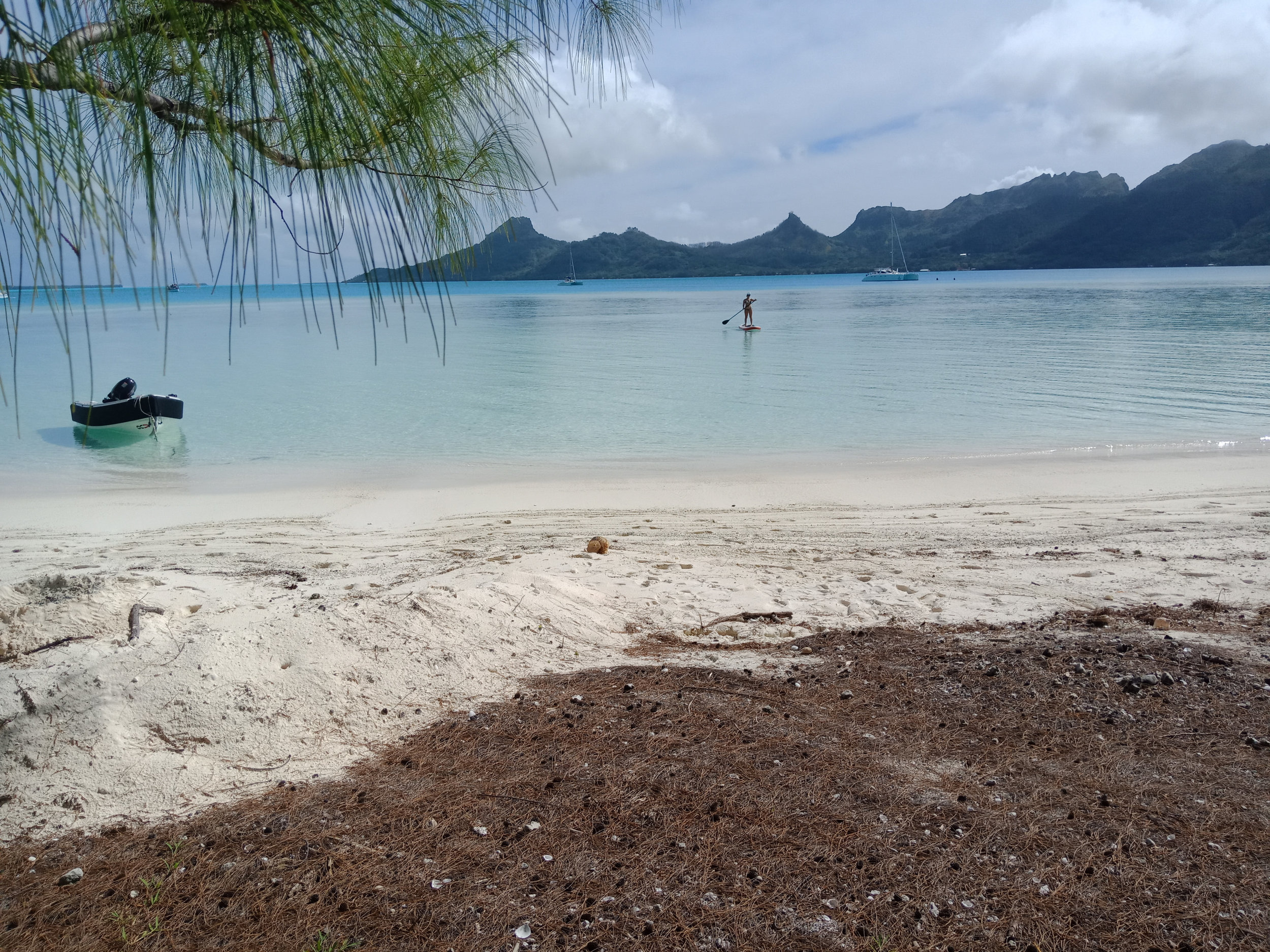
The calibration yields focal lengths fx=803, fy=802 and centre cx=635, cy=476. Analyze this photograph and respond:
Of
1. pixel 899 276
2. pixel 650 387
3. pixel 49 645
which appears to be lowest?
pixel 49 645

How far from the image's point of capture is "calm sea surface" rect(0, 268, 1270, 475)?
43.3ft

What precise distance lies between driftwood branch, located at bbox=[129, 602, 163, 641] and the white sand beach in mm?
55

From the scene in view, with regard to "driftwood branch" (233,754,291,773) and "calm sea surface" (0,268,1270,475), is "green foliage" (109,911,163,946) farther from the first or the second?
"calm sea surface" (0,268,1270,475)

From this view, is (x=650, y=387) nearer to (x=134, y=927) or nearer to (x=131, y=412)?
(x=131, y=412)

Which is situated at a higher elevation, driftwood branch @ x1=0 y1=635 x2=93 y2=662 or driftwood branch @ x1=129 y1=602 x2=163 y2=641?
driftwood branch @ x1=129 y1=602 x2=163 y2=641

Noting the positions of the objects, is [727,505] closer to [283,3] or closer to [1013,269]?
[283,3]

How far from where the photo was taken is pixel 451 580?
222 inches

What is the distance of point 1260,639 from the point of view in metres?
4.64

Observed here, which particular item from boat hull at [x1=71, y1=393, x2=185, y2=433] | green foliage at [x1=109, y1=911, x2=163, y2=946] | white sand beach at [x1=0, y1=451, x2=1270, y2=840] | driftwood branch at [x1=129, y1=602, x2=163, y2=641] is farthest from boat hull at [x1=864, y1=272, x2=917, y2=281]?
green foliage at [x1=109, y1=911, x2=163, y2=946]

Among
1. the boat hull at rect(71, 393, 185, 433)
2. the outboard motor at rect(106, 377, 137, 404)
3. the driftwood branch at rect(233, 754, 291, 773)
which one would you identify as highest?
the outboard motor at rect(106, 377, 137, 404)

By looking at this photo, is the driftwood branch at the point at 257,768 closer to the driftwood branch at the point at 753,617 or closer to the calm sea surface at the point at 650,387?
the calm sea surface at the point at 650,387

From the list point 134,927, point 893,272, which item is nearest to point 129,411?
point 134,927

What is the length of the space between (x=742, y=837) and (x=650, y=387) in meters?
18.2

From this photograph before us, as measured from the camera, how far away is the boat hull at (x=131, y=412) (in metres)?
14.2
